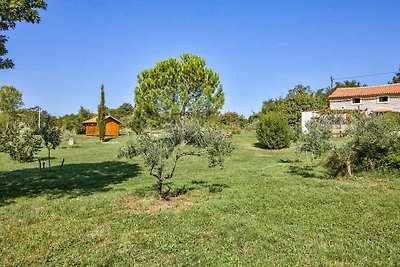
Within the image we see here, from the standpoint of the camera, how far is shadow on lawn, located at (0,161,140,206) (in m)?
12.1

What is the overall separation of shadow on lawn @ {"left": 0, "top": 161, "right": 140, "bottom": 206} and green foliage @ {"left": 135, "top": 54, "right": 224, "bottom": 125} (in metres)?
17.8

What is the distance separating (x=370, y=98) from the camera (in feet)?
131

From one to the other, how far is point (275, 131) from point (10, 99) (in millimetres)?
68085

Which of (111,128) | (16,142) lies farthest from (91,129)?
(16,142)

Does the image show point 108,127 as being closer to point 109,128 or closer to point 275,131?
point 109,128

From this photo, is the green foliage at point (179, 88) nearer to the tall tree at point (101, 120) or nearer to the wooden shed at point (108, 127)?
the tall tree at point (101, 120)

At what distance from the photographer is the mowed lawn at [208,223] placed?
5840mm

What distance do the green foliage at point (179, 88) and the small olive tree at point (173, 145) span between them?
25.7 meters

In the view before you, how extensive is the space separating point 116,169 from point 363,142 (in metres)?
14.0

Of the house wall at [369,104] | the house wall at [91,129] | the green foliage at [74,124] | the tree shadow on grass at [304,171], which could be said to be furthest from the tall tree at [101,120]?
the house wall at [369,104]

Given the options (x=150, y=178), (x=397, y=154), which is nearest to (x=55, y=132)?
(x=150, y=178)

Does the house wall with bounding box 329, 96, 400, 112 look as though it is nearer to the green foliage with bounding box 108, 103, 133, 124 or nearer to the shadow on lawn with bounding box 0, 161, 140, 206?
the shadow on lawn with bounding box 0, 161, 140, 206

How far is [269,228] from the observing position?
285 inches

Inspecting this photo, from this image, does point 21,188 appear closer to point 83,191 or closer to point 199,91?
point 83,191
